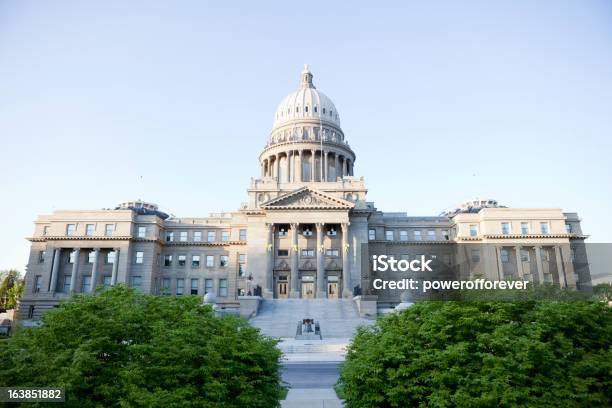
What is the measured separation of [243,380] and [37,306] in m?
69.4

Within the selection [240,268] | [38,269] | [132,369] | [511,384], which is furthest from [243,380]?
[38,269]

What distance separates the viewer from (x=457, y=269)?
7394cm

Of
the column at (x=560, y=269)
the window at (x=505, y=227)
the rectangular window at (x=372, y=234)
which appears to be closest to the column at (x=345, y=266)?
the rectangular window at (x=372, y=234)

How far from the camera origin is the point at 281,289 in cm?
6562

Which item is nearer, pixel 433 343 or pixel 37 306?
pixel 433 343

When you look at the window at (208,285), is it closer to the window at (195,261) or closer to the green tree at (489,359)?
the window at (195,261)

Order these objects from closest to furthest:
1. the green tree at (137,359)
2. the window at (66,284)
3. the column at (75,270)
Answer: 1. the green tree at (137,359)
2. the column at (75,270)
3. the window at (66,284)

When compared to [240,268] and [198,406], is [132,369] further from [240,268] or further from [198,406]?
[240,268]

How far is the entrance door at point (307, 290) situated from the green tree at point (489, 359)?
51.7 metres

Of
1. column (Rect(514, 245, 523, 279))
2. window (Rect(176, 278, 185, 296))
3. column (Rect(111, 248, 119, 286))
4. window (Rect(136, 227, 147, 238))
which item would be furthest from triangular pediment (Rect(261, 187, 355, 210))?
column (Rect(514, 245, 523, 279))

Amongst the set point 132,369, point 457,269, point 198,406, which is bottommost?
point 198,406

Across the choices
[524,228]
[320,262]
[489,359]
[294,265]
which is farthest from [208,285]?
[489,359]

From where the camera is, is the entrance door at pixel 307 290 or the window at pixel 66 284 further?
the window at pixel 66 284

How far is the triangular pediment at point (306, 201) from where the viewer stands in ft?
212
